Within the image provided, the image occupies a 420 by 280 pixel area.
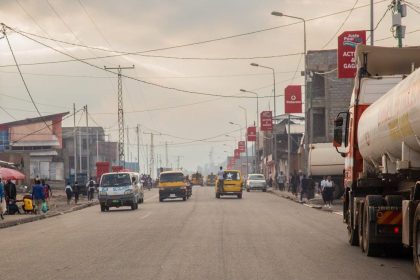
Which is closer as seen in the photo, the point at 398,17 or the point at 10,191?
the point at 398,17

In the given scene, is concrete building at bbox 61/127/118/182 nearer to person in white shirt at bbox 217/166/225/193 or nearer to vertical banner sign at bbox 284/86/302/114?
person in white shirt at bbox 217/166/225/193

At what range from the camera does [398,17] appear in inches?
1187

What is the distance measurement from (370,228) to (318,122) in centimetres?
5834

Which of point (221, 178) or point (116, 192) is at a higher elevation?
point (221, 178)

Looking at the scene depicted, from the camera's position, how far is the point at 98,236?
2073cm

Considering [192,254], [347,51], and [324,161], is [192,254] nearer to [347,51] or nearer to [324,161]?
[347,51]

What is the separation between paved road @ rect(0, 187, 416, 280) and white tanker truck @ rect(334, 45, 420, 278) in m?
0.58

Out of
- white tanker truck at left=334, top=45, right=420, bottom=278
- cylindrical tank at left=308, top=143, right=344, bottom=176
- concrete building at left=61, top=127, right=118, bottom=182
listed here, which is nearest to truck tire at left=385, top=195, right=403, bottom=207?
white tanker truck at left=334, top=45, right=420, bottom=278

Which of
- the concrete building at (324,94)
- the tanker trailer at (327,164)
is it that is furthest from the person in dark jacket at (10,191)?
the concrete building at (324,94)

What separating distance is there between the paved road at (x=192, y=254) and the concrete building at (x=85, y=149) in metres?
89.8

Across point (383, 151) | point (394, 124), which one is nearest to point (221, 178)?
point (383, 151)

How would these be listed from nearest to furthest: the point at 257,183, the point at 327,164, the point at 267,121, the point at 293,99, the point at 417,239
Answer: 1. the point at 417,239
2. the point at 327,164
3. the point at 293,99
4. the point at 267,121
5. the point at 257,183

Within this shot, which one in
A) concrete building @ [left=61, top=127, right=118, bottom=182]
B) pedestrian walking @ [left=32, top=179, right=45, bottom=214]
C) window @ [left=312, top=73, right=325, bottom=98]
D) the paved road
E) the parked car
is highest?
window @ [left=312, top=73, right=325, bottom=98]

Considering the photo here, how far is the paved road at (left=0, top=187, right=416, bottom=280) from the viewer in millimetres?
12086
